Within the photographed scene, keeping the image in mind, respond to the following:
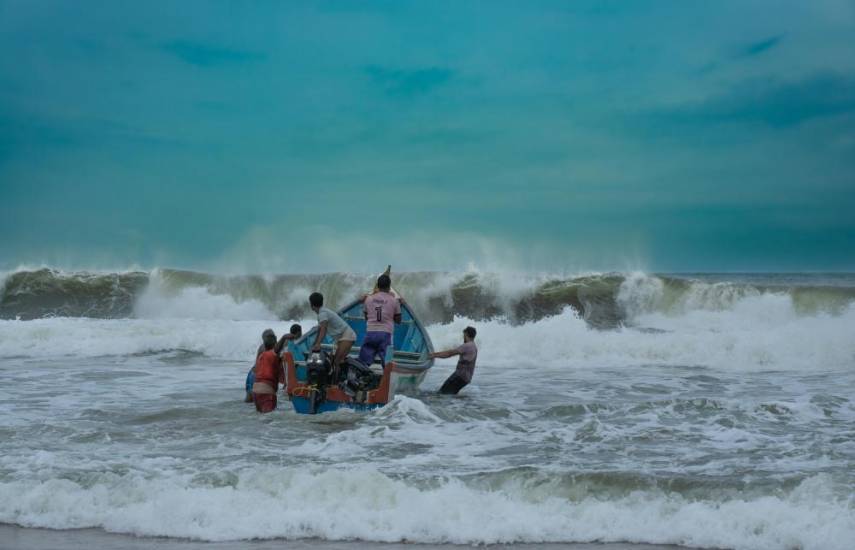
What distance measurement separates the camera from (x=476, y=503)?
7.03 meters

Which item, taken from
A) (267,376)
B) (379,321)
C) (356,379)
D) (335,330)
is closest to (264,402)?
(267,376)

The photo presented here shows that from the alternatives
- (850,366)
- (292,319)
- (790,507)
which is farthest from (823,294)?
(790,507)

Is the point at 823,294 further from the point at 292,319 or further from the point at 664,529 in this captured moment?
the point at 664,529

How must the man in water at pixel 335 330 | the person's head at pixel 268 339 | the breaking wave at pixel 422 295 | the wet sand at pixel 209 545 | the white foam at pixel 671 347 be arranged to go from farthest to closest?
the breaking wave at pixel 422 295 → the white foam at pixel 671 347 → the person's head at pixel 268 339 → the man in water at pixel 335 330 → the wet sand at pixel 209 545

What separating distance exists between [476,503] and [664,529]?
1546 millimetres

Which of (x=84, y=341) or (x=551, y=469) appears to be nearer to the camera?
(x=551, y=469)

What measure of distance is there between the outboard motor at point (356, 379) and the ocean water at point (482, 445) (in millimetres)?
343

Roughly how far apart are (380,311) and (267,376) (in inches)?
74.7

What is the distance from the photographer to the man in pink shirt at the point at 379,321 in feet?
40.2

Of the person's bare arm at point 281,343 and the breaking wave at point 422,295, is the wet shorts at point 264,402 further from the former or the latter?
the breaking wave at point 422,295

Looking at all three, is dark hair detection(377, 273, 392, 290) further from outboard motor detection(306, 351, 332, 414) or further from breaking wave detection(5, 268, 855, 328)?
breaking wave detection(5, 268, 855, 328)

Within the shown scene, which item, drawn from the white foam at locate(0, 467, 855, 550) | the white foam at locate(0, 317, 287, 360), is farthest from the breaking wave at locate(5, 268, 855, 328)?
the white foam at locate(0, 467, 855, 550)

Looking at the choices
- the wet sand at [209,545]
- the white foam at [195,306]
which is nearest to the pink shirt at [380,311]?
the wet sand at [209,545]

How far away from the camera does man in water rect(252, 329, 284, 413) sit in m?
11.6
